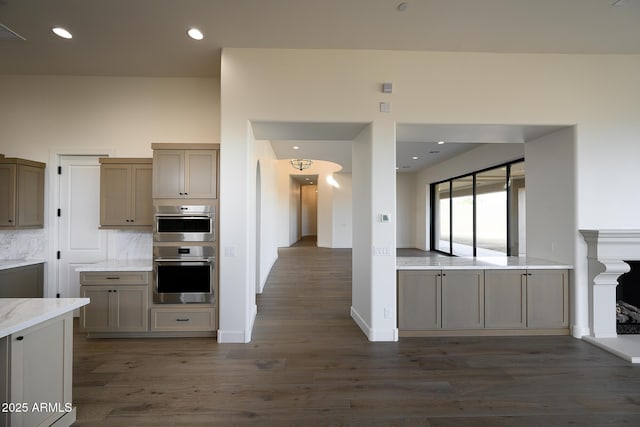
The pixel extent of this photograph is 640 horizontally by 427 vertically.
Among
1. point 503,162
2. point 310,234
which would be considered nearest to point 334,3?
point 503,162

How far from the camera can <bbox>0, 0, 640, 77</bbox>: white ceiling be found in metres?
2.86

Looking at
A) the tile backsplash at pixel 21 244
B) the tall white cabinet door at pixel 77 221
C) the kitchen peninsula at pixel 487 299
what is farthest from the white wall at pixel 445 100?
the tile backsplash at pixel 21 244

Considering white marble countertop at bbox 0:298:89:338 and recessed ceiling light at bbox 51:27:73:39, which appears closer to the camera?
white marble countertop at bbox 0:298:89:338

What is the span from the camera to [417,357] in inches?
124

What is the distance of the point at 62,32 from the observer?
3.25 meters

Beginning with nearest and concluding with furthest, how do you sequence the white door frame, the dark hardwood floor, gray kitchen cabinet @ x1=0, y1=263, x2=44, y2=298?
1. the dark hardwood floor
2. gray kitchen cabinet @ x1=0, y1=263, x2=44, y2=298
3. the white door frame

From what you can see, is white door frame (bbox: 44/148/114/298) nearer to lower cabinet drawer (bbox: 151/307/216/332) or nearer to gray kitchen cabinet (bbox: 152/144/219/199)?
gray kitchen cabinet (bbox: 152/144/219/199)

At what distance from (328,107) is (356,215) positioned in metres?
1.59

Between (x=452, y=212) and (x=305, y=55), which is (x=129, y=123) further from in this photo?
(x=452, y=212)

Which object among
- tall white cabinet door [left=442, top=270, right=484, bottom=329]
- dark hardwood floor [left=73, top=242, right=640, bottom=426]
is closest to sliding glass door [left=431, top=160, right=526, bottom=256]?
tall white cabinet door [left=442, top=270, right=484, bottom=329]

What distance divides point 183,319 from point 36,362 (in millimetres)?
1790

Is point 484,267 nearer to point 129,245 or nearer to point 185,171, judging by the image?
point 185,171

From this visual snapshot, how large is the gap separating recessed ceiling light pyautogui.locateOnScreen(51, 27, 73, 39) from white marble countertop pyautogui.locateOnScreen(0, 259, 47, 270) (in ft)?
9.41

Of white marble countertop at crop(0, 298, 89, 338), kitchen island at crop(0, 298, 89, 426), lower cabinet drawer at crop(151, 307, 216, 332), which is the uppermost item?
white marble countertop at crop(0, 298, 89, 338)
